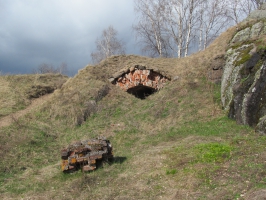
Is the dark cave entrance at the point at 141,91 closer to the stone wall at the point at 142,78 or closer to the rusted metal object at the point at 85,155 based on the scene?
the stone wall at the point at 142,78

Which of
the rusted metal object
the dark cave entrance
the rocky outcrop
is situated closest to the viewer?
the rusted metal object

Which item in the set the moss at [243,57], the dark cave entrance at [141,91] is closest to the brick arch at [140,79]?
the dark cave entrance at [141,91]

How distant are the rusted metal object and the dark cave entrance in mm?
9374

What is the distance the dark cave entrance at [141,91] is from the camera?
1736cm

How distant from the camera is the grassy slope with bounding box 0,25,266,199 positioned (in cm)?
579

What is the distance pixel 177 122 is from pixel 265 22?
7475 millimetres

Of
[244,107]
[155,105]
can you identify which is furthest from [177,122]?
[244,107]

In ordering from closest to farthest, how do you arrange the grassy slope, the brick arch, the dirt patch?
1. the grassy slope
2. the dirt patch
3. the brick arch

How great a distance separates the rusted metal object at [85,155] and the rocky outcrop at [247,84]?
4800 mm

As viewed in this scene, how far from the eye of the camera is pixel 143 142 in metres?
10.8

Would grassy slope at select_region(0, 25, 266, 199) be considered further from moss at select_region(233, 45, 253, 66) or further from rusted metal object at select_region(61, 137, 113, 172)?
moss at select_region(233, 45, 253, 66)

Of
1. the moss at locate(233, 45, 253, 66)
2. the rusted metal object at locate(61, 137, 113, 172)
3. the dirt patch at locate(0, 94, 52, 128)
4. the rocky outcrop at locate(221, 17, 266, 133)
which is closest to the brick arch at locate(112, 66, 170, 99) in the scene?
the rocky outcrop at locate(221, 17, 266, 133)

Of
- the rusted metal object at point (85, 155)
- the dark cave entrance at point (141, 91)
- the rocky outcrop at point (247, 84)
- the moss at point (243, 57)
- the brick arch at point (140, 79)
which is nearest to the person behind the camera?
the rusted metal object at point (85, 155)

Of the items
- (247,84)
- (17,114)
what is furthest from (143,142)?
(17,114)
